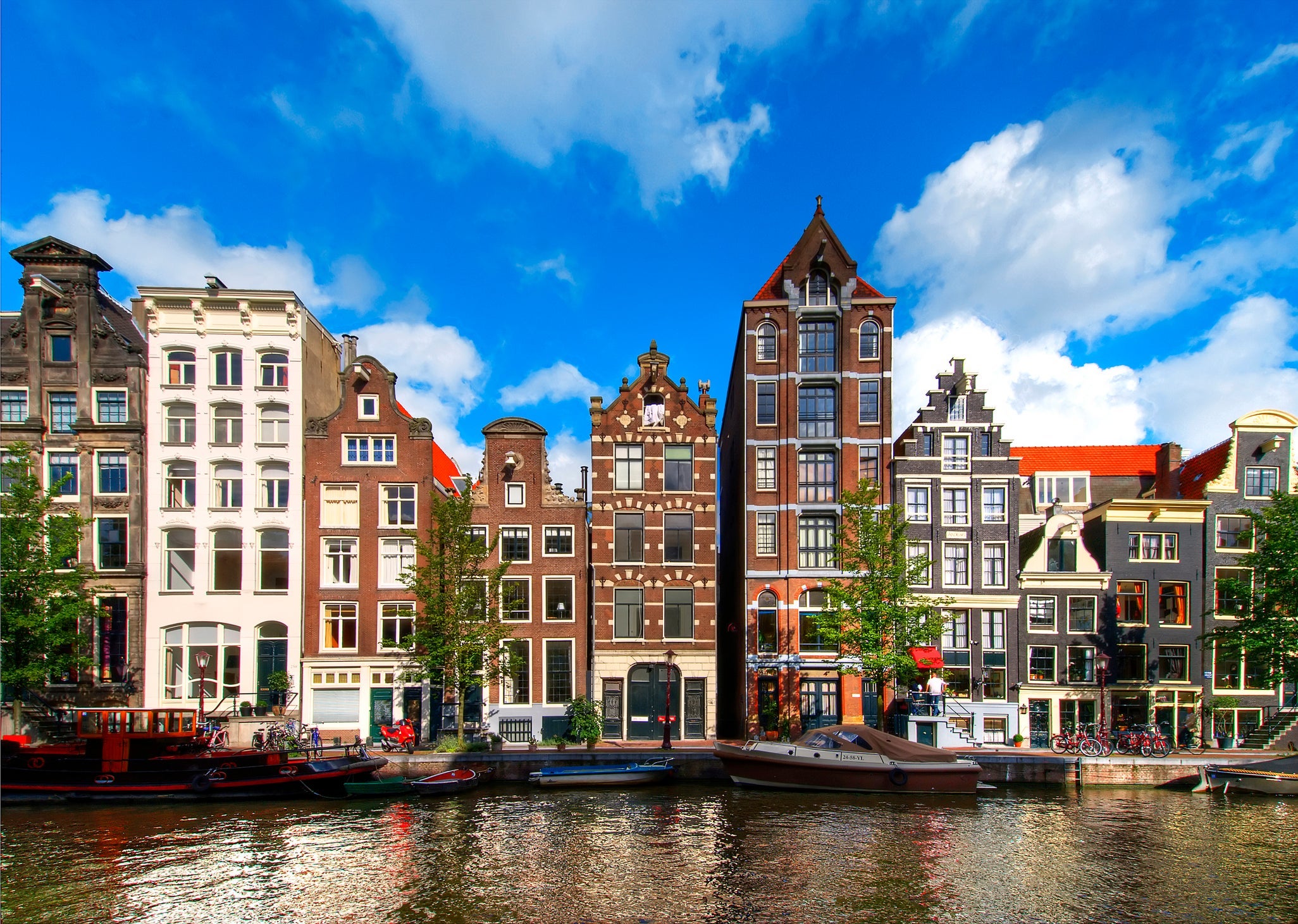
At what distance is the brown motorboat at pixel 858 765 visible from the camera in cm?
3050

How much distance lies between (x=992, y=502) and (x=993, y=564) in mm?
3090

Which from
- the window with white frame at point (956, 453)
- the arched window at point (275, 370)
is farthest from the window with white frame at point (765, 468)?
the arched window at point (275, 370)

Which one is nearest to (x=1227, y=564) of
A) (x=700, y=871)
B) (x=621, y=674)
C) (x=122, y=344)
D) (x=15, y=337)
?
(x=621, y=674)

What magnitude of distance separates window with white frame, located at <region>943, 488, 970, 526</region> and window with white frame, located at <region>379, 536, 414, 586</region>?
2649 cm

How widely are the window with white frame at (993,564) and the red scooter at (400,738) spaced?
28.1 meters

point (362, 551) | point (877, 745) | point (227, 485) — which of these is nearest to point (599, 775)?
point (877, 745)

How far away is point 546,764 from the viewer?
32.9 metres

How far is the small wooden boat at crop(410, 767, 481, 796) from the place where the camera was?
3011cm

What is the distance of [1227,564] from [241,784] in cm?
4585

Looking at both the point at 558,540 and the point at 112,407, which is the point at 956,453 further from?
the point at 112,407

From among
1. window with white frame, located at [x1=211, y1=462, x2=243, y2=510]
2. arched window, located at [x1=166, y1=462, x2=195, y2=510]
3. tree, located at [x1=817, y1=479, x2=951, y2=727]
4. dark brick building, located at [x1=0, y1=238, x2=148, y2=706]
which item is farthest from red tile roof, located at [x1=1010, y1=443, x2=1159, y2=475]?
dark brick building, located at [x1=0, y1=238, x2=148, y2=706]

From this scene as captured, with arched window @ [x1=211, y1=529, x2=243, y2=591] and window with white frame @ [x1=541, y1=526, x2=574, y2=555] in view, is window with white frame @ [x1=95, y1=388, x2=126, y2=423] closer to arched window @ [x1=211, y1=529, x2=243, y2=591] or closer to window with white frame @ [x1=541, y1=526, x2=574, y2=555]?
arched window @ [x1=211, y1=529, x2=243, y2=591]

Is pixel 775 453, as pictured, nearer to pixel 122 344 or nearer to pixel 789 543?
pixel 789 543

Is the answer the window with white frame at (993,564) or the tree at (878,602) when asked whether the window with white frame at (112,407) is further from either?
the window with white frame at (993,564)
